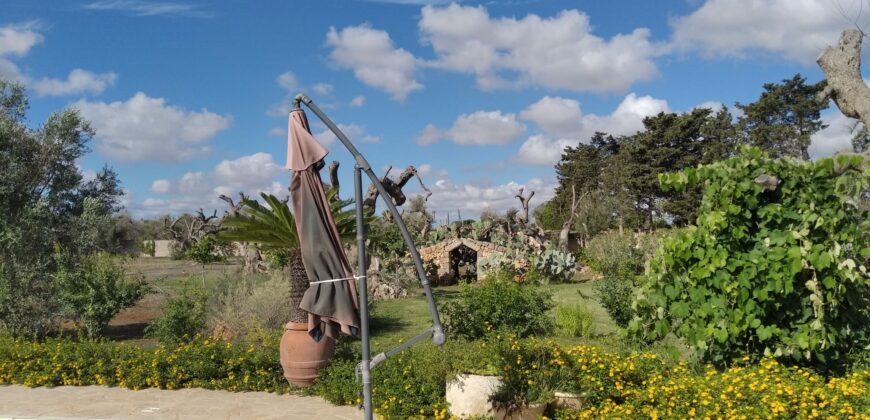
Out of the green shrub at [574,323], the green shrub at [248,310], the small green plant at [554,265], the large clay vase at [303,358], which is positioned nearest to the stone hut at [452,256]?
the small green plant at [554,265]

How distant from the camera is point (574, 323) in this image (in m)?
10.4

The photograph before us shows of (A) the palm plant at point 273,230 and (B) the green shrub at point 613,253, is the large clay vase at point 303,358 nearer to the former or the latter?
(A) the palm plant at point 273,230

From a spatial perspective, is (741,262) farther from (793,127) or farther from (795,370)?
(793,127)

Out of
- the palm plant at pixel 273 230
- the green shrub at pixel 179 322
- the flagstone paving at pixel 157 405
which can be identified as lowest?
the flagstone paving at pixel 157 405

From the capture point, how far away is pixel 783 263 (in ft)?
18.5

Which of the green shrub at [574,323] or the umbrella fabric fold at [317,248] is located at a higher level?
the umbrella fabric fold at [317,248]

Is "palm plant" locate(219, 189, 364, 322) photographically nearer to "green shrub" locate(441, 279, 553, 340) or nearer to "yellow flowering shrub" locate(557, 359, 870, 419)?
"green shrub" locate(441, 279, 553, 340)

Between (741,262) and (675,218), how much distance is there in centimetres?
3566

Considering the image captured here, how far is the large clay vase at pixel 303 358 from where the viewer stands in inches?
288

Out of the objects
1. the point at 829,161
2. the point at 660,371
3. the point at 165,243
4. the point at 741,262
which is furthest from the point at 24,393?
the point at 165,243

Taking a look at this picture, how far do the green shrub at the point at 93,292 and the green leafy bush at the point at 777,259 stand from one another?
30.3 ft

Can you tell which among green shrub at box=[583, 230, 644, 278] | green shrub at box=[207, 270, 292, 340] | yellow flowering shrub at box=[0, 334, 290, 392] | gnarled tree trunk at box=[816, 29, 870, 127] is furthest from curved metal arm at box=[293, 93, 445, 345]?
green shrub at box=[583, 230, 644, 278]

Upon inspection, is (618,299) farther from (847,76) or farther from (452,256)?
(452,256)

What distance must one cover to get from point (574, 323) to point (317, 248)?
609cm
